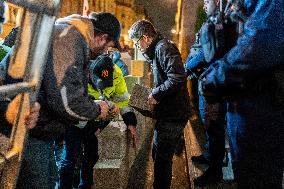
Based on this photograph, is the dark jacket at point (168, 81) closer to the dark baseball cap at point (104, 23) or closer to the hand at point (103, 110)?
the dark baseball cap at point (104, 23)

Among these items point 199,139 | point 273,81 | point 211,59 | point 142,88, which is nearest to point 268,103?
point 273,81

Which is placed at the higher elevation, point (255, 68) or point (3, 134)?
point (255, 68)

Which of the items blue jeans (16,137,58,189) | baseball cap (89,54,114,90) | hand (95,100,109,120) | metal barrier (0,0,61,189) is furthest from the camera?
baseball cap (89,54,114,90)

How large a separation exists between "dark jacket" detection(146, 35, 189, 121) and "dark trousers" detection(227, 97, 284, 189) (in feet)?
5.80

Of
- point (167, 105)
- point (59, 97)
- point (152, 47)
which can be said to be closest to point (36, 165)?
point (59, 97)

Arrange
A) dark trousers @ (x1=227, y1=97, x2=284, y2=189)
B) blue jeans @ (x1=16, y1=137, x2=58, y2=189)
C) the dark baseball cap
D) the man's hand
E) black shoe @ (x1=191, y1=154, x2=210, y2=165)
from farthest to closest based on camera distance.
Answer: black shoe @ (x1=191, y1=154, x2=210, y2=165), the dark baseball cap, blue jeans @ (x1=16, y1=137, x2=58, y2=189), dark trousers @ (x1=227, y1=97, x2=284, y2=189), the man's hand

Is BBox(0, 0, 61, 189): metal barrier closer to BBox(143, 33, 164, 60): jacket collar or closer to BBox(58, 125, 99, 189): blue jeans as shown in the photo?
BBox(58, 125, 99, 189): blue jeans

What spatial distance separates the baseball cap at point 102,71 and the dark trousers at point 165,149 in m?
0.98

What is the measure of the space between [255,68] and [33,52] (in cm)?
158

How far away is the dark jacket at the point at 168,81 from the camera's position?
417cm

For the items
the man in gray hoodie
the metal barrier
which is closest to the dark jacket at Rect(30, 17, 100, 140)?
the man in gray hoodie

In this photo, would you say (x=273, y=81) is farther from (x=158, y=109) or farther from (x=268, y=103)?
(x=158, y=109)

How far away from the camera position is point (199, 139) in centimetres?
596

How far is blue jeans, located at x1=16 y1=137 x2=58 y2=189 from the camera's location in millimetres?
2557
